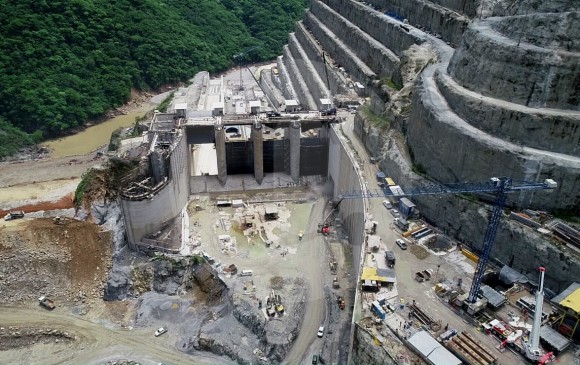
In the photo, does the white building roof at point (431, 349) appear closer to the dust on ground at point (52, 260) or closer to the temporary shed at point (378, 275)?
the temporary shed at point (378, 275)

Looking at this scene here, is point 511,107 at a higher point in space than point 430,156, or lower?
higher

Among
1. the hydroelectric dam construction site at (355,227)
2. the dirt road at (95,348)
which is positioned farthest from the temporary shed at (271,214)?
the dirt road at (95,348)

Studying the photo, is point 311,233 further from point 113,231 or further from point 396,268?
point 113,231

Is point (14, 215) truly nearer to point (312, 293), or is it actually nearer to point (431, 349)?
point (312, 293)

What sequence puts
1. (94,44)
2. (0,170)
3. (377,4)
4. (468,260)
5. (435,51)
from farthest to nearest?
(94,44) < (377,4) < (0,170) < (435,51) < (468,260)

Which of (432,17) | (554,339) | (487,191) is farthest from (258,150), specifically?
(554,339)

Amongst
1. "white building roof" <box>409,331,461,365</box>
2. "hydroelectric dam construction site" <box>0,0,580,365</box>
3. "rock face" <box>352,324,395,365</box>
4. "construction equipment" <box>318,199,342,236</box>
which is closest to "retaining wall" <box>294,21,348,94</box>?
"hydroelectric dam construction site" <box>0,0,580,365</box>

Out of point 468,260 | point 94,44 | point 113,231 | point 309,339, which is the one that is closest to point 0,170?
point 113,231

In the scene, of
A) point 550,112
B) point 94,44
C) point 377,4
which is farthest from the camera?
point 94,44
